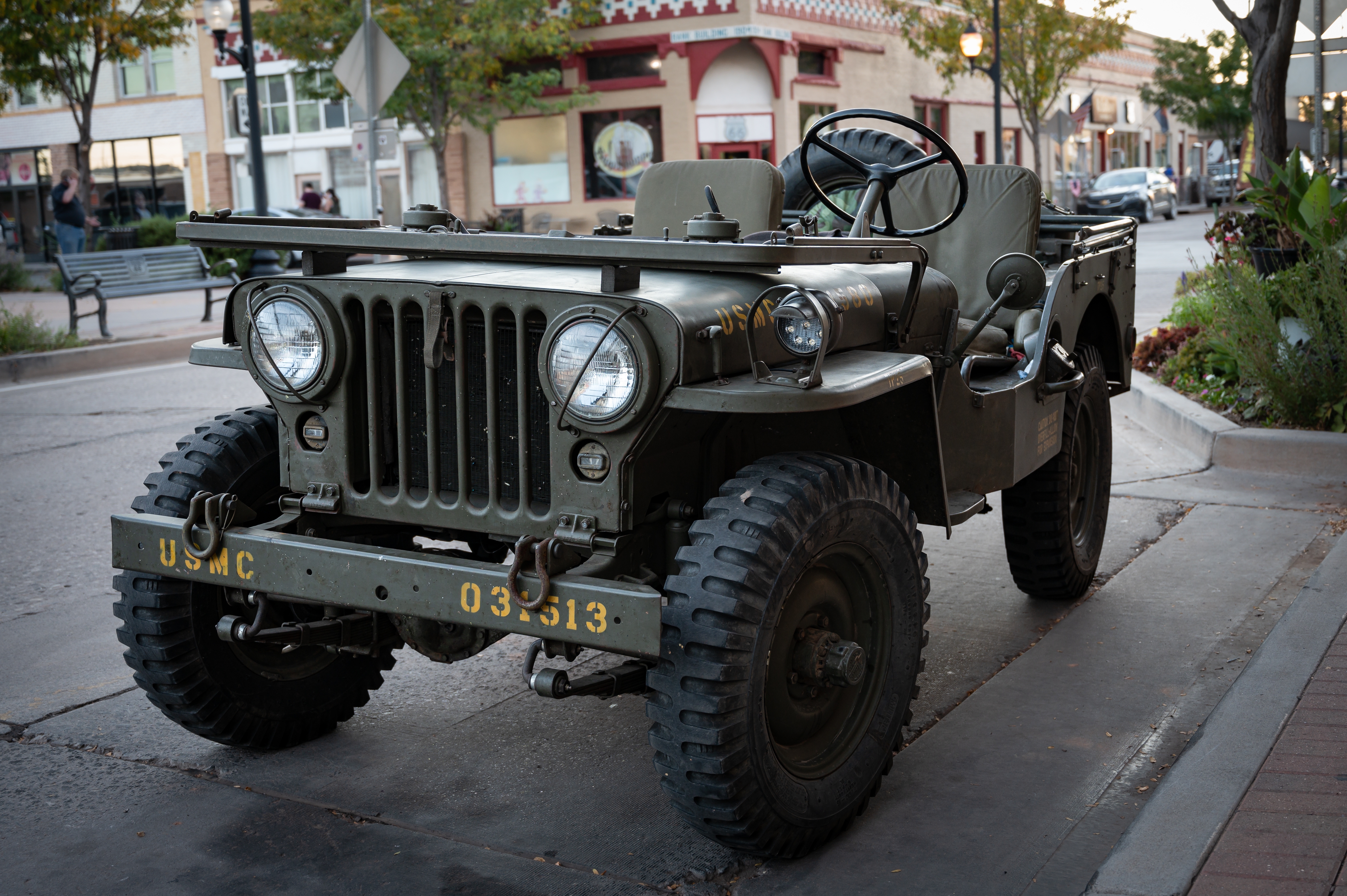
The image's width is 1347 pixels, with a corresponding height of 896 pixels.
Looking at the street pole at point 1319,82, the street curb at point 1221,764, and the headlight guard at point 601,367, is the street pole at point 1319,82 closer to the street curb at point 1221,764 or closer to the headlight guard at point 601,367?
the street curb at point 1221,764

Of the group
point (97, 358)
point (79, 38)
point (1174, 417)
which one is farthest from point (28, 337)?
point (79, 38)

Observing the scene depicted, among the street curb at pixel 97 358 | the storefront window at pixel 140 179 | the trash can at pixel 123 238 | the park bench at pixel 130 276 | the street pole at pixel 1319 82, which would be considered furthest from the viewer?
the storefront window at pixel 140 179

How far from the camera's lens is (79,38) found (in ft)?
79.2

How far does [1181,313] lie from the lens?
33.5 feet

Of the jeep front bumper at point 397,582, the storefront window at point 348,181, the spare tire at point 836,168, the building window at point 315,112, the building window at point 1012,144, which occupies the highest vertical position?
the building window at point 315,112

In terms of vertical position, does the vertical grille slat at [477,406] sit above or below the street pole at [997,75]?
below

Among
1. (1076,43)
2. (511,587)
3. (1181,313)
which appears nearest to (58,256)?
(1181,313)

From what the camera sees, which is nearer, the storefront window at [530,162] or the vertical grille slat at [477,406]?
the vertical grille slat at [477,406]

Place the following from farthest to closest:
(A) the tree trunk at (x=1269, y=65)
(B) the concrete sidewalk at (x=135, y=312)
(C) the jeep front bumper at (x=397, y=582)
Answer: (B) the concrete sidewalk at (x=135, y=312), (A) the tree trunk at (x=1269, y=65), (C) the jeep front bumper at (x=397, y=582)

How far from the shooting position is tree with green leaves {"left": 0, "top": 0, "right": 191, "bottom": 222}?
2348 centimetres

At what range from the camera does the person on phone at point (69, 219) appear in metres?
23.9

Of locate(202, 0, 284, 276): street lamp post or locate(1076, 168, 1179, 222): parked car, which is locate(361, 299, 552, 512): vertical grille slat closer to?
locate(202, 0, 284, 276): street lamp post

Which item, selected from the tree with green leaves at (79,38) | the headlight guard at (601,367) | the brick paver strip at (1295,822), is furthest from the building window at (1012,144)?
the headlight guard at (601,367)

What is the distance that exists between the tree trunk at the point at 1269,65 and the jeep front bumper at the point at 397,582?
899cm
